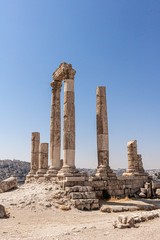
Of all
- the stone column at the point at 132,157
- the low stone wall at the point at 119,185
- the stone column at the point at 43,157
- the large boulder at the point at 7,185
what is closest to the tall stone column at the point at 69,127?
the low stone wall at the point at 119,185

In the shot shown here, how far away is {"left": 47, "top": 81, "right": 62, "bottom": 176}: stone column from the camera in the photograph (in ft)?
75.9

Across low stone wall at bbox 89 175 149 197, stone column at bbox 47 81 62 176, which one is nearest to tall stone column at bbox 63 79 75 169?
low stone wall at bbox 89 175 149 197

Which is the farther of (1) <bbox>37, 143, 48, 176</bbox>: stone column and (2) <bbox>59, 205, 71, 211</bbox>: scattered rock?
(1) <bbox>37, 143, 48, 176</bbox>: stone column

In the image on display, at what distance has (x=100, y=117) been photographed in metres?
22.2

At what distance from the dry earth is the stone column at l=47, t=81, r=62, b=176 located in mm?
4652

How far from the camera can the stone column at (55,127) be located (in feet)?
75.9

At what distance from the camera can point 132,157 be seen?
83.0 ft

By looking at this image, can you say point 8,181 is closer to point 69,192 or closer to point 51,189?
point 51,189

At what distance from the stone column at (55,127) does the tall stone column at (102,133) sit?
3620 millimetres

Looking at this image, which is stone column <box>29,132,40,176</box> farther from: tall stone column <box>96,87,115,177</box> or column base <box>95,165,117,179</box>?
column base <box>95,165,117,179</box>

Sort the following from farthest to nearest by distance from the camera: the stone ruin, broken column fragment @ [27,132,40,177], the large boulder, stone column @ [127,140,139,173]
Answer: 1. broken column fragment @ [27,132,40,177]
2. stone column @ [127,140,139,173]
3. the large boulder
4. the stone ruin

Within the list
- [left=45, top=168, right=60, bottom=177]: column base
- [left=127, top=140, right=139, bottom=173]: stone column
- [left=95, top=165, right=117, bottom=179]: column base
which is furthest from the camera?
[left=127, top=140, right=139, bottom=173]: stone column

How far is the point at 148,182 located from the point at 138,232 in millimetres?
15299

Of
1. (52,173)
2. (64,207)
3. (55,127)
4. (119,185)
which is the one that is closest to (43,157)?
(55,127)
